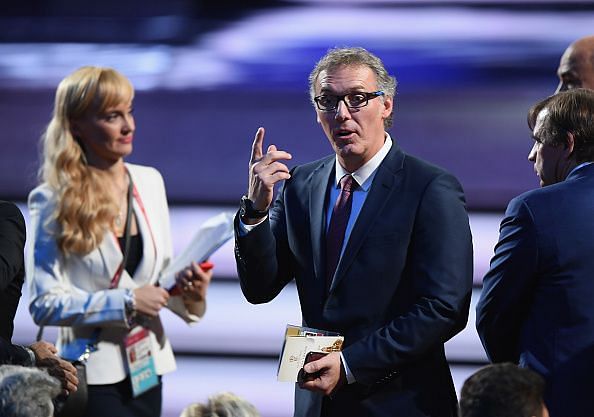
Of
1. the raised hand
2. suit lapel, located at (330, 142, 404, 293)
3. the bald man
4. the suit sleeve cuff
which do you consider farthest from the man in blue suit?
the suit sleeve cuff

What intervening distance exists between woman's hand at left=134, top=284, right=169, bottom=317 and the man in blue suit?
4.17ft

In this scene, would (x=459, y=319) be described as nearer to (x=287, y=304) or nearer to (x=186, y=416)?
(x=186, y=416)

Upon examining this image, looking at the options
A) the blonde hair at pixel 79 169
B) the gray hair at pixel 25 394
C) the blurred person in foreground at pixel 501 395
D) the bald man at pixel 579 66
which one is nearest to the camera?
the blurred person in foreground at pixel 501 395

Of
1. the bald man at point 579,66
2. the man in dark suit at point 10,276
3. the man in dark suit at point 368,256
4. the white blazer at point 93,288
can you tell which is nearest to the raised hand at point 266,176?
the man in dark suit at point 368,256

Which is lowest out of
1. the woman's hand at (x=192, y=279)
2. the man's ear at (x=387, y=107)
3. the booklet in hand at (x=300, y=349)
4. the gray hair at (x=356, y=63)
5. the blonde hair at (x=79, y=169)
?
the woman's hand at (x=192, y=279)

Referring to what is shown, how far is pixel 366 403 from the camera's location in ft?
10.5

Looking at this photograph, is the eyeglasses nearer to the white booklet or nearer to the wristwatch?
the wristwatch

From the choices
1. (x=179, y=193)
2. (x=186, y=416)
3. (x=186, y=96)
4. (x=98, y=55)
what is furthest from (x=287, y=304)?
(x=186, y=416)

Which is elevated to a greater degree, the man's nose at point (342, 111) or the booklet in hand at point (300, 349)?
the man's nose at point (342, 111)

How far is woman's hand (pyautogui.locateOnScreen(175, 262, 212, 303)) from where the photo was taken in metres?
4.04

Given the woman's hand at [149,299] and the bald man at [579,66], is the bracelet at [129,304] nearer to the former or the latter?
the woman's hand at [149,299]

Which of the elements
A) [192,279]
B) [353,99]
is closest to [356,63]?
[353,99]

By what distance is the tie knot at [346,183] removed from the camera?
3.36 m

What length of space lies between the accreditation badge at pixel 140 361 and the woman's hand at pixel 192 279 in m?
0.21
